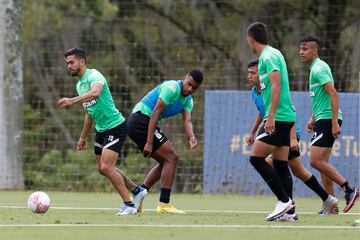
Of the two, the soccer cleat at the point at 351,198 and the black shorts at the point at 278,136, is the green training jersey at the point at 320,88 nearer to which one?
the soccer cleat at the point at 351,198

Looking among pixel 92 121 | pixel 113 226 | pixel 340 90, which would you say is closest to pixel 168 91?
pixel 92 121

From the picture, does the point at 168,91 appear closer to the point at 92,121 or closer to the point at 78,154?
the point at 92,121

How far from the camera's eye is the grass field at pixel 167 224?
396 inches

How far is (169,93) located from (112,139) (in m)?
0.98

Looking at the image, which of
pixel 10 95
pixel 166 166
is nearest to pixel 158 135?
pixel 166 166

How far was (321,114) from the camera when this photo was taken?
14.0 metres

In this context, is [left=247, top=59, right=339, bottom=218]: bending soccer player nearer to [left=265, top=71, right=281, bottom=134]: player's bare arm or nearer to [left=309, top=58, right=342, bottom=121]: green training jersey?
[left=309, top=58, right=342, bottom=121]: green training jersey

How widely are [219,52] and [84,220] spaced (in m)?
14.3

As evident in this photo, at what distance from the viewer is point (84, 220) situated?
12.0 metres

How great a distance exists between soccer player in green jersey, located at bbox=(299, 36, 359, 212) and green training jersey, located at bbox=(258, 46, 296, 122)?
1.61 meters

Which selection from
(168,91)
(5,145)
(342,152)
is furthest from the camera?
(5,145)

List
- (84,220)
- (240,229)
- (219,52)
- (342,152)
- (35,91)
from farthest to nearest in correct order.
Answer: (35,91) < (219,52) < (342,152) < (84,220) < (240,229)

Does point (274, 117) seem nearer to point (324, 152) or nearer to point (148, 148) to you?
point (324, 152)

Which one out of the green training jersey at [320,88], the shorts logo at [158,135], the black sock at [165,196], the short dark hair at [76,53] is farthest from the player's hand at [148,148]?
the green training jersey at [320,88]
